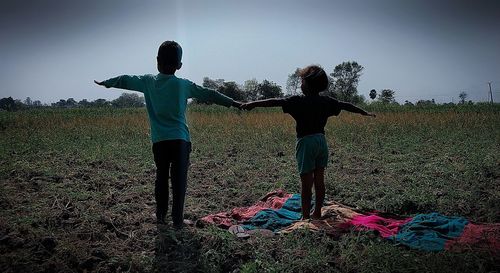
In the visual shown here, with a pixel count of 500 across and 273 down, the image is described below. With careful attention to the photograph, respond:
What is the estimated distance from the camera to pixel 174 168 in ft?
11.6

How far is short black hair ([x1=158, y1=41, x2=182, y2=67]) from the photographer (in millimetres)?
3426

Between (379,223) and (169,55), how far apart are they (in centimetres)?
263

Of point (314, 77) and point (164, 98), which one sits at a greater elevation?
point (314, 77)

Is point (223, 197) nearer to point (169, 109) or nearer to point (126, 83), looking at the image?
point (169, 109)

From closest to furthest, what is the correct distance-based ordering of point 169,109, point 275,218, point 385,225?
1. point 169,109
2. point 385,225
3. point 275,218

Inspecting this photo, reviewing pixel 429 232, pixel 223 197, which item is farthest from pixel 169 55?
pixel 429 232

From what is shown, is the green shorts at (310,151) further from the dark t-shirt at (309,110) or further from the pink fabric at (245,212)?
the pink fabric at (245,212)

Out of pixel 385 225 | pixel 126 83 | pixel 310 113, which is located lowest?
pixel 385 225

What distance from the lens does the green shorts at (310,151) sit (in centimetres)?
373

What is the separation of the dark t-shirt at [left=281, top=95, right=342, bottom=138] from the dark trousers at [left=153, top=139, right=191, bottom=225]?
108 cm

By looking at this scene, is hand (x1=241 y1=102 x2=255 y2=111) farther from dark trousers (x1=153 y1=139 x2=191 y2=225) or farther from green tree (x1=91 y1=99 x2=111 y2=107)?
green tree (x1=91 y1=99 x2=111 y2=107)

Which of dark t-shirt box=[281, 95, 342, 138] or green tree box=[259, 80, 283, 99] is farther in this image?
green tree box=[259, 80, 283, 99]

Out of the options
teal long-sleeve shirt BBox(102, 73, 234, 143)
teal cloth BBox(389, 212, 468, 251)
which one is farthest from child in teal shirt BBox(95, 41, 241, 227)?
teal cloth BBox(389, 212, 468, 251)

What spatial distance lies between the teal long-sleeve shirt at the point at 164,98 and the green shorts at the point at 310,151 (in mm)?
1134
